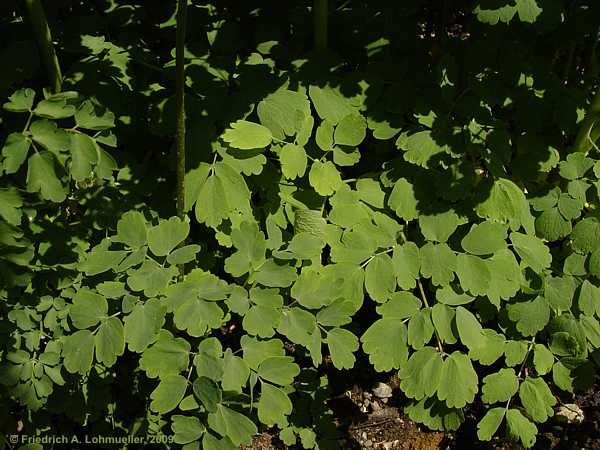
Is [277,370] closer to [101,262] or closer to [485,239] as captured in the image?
[101,262]

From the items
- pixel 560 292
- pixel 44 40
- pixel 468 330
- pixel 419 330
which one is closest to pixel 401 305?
pixel 419 330

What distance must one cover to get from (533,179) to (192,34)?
1.38 meters

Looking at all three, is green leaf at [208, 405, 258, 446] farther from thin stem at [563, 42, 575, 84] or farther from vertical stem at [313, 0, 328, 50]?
thin stem at [563, 42, 575, 84]

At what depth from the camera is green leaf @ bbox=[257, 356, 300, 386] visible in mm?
1982

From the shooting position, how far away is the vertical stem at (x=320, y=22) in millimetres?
2242

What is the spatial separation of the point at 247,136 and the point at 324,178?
0.31 meters

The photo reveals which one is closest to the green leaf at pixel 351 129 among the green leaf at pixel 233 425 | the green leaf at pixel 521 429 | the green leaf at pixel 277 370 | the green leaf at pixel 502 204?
the green leaf at pixel 502 204

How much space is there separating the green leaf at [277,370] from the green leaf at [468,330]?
0.55m

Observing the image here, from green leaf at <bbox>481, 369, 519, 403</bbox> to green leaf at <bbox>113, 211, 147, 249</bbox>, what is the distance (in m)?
1.29

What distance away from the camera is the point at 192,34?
2.39 m

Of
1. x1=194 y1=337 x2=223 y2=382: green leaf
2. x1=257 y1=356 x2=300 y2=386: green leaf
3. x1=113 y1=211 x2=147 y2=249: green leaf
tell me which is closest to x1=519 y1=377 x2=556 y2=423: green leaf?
x1=257 y1=356 x2=300 y2=386: green leaf

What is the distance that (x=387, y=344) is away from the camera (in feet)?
6.90

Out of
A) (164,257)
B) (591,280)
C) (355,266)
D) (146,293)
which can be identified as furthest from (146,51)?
(591,280)

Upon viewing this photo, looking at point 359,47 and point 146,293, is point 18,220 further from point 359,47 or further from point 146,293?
point 359,47
